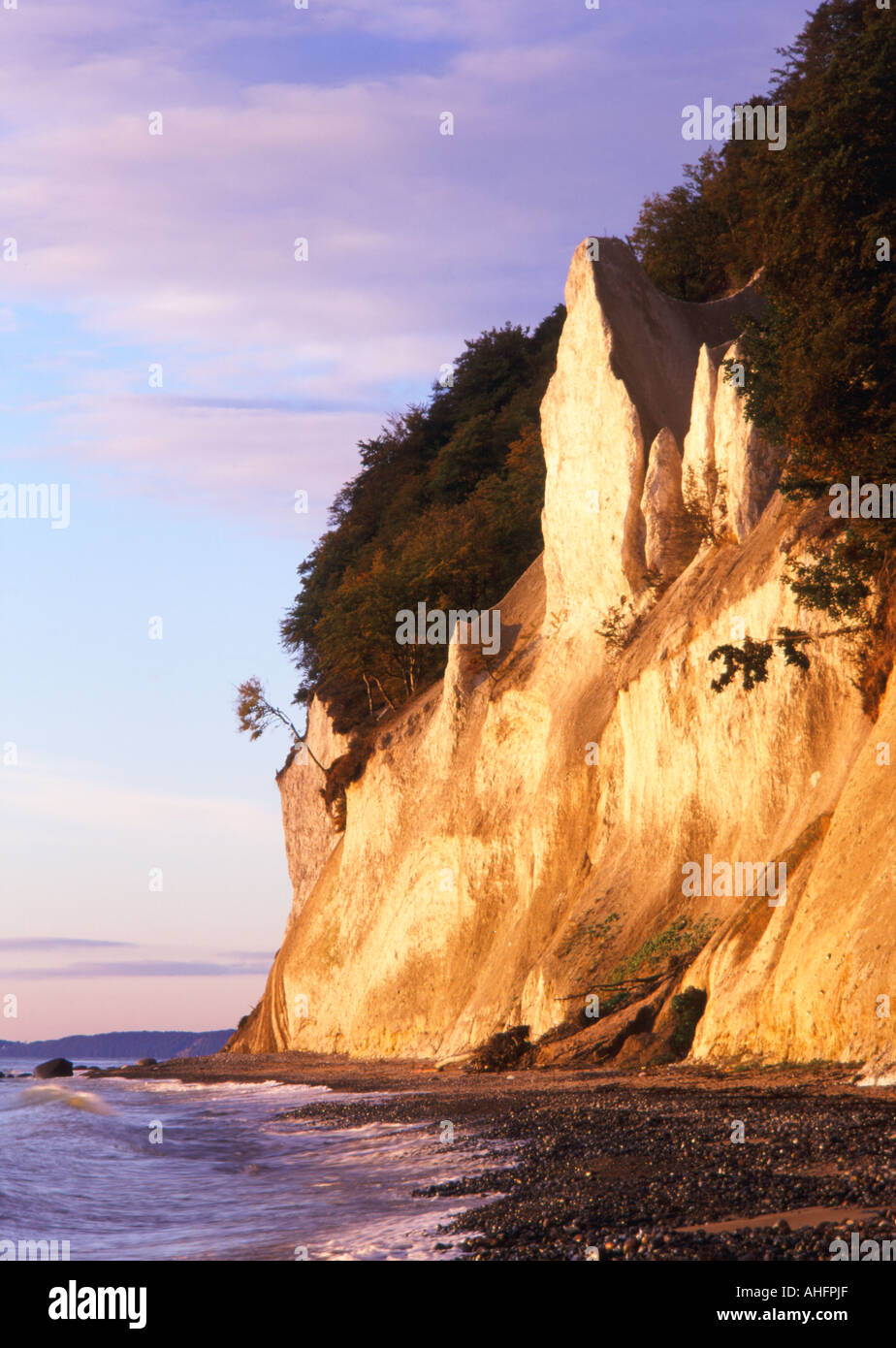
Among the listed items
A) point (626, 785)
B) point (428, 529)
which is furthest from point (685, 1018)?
point (428, 529)

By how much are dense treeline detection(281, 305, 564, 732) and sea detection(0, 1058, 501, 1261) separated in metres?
22.6

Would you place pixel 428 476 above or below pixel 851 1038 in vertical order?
above

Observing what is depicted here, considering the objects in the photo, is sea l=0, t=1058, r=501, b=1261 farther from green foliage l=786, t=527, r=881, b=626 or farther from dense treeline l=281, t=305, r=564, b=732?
dense treeline l=281, t=305, r=564, b=732

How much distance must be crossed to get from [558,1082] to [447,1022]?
1273 centimetres

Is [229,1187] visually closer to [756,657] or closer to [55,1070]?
→ [756,657]

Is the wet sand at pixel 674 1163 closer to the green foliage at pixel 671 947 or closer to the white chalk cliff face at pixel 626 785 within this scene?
the white chalk cliff face at pixel 626 785

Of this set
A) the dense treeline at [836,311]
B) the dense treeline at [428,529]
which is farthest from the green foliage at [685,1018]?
the dense treeline at [428,529]

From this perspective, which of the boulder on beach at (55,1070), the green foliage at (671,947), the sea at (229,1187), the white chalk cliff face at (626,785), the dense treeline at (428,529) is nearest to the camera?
the sea at (229,1187)

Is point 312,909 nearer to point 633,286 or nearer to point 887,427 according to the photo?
point 633,286

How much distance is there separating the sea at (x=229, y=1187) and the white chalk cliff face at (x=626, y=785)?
6286 millimetres

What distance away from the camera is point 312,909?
46375 mm

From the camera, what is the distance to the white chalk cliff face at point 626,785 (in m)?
20.3
